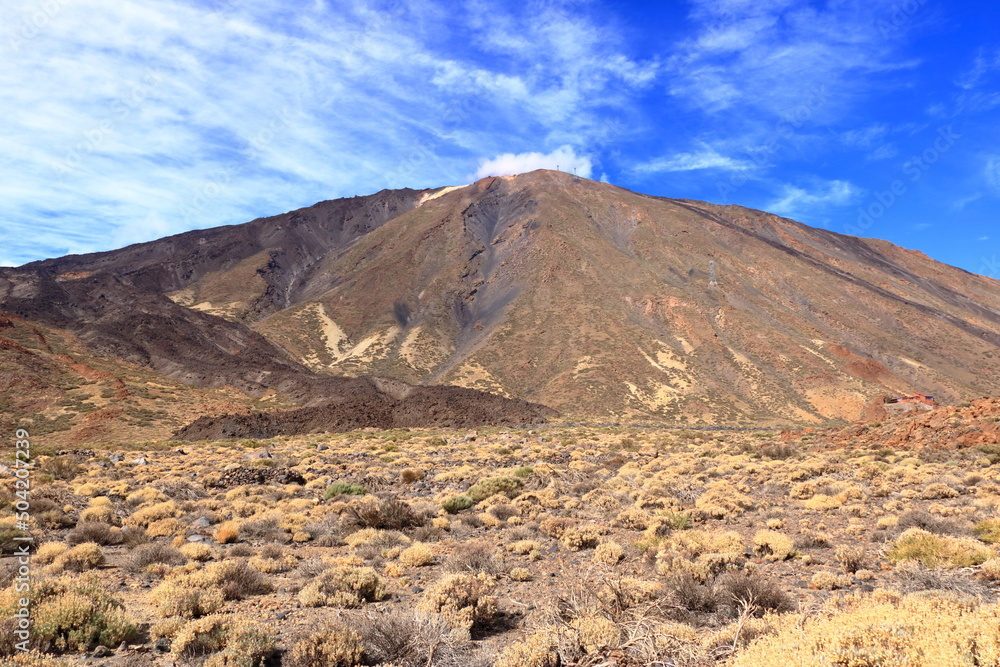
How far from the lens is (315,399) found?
2084 inches

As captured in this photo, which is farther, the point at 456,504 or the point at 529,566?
the point at 456,504

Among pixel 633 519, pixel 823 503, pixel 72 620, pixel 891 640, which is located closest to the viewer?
pixel 891 640

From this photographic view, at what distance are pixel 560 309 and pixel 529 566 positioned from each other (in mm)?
76286

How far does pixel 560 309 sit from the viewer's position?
83625mm

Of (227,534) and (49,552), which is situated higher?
(227,534)

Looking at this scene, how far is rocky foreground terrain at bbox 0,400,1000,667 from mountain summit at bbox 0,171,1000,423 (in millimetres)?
42275

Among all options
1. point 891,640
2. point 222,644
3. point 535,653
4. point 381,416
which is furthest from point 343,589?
point 381,416

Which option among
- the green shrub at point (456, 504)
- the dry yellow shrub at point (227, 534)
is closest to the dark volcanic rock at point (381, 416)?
the green shrub at point (456, 504)

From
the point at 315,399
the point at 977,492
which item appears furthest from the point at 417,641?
the point at 315,399

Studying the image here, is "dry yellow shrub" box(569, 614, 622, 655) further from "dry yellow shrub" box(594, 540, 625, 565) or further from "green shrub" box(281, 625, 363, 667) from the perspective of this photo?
"dry yellow shrub" box(594, 540, 625, 565)

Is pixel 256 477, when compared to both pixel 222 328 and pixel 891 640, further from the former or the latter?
pixel 222 328

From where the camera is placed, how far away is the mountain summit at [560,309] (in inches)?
2586

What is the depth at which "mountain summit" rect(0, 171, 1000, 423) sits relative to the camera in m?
65.7

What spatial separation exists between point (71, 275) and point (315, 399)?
342 ft
